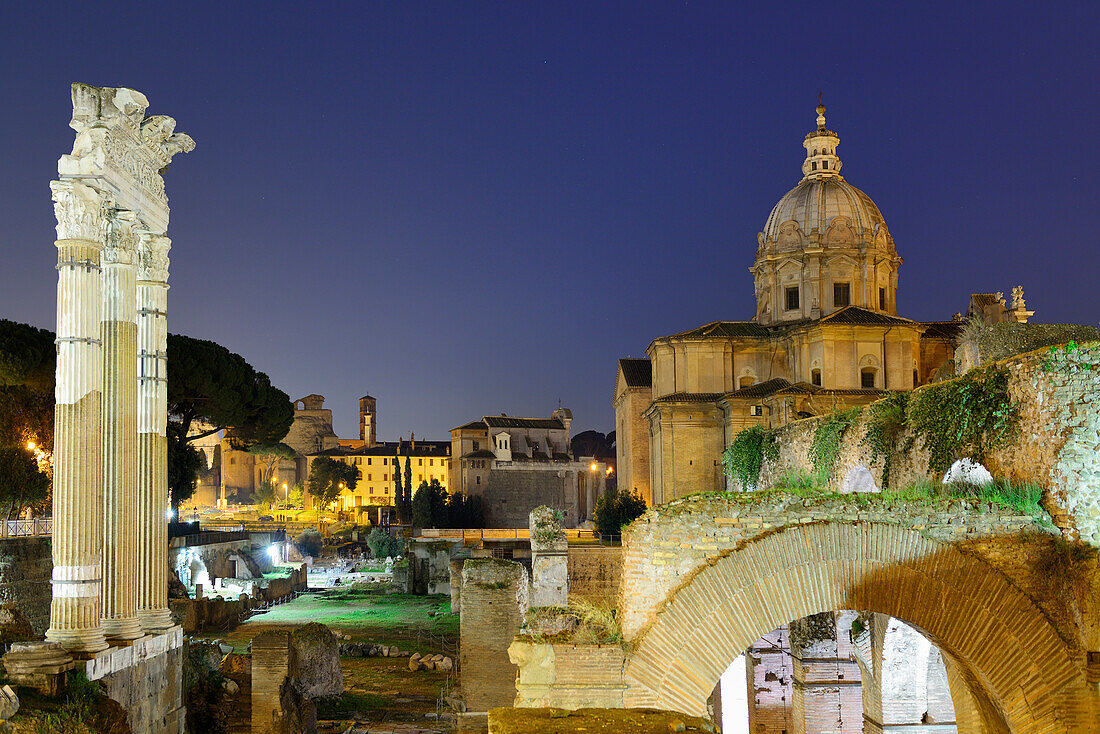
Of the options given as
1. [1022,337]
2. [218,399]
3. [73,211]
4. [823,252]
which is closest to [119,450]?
[73,211]

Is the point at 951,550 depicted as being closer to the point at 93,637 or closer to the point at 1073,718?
the point at 1073,718

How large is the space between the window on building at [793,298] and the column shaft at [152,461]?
27311 millimetres

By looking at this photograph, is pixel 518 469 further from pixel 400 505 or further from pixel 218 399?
pixel 218 399

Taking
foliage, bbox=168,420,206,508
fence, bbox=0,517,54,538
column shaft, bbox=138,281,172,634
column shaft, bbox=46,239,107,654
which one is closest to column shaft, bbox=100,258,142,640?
column shaft, bbox=138,281,172,634

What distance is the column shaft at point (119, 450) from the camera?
12.4 meters

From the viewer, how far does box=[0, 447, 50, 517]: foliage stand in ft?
70.1

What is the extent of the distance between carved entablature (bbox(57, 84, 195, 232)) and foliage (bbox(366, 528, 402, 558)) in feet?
108

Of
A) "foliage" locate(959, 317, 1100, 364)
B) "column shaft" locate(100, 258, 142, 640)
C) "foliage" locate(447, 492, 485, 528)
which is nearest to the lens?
"column shaft" locate(100, 258, 142, 640)

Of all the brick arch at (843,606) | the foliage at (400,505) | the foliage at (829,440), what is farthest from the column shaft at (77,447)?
the foliage at (400,505)

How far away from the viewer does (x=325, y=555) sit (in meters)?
46.4

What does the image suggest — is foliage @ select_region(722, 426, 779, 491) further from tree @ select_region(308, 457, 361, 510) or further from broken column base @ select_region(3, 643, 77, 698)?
tree @ select_region(308, 457, 361, 510)

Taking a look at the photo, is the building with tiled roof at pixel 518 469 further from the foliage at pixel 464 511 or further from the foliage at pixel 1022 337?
the foliage at pixel 1022 337

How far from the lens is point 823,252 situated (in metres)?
35.9

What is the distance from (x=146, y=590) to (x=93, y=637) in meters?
1.92
